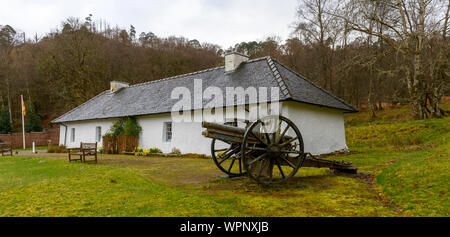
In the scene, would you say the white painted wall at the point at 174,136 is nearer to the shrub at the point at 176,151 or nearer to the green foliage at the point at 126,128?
the shrub at the point at 176,151

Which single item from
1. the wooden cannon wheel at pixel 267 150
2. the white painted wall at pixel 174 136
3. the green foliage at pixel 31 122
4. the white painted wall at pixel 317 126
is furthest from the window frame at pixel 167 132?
the green foliage at pixel 31 122

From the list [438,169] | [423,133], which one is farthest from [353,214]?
[423,133]

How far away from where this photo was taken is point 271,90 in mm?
13070

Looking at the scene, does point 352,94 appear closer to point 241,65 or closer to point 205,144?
point 241,65

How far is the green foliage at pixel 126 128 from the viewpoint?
59.8 ft

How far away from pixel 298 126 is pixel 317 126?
1669 millimetres

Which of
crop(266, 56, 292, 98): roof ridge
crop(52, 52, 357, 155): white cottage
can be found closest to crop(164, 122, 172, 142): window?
crop(52, 52, 357, 155): white cottage

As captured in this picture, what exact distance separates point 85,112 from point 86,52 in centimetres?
1052

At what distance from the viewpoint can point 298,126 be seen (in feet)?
41.5

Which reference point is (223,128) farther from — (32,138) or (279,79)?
(32,138)

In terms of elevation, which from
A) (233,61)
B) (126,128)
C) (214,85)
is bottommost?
(126,128)

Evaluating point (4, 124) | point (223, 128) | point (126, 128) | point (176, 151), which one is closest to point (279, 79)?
point (176, 151)

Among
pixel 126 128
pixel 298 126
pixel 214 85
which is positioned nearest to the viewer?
pixel 298 126

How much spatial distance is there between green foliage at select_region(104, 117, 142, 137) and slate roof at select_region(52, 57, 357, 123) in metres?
0.46
